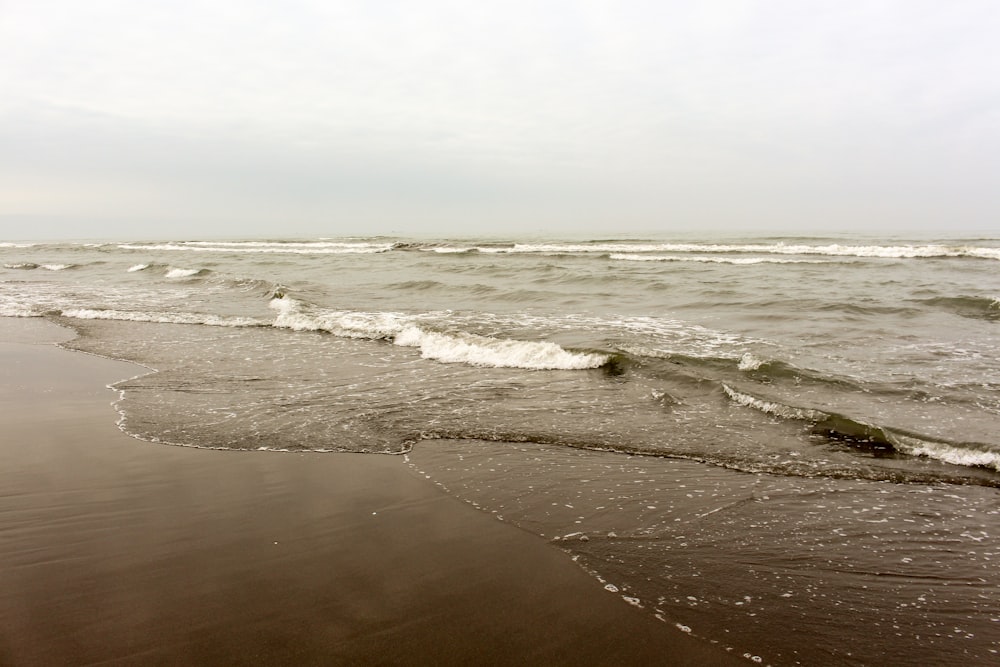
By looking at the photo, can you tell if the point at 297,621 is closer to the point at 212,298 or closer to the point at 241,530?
the point at 241,530

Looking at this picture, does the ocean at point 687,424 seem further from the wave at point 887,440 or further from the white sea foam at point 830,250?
the white sea foam at point 830,250

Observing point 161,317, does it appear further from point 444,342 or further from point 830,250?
point 830,250

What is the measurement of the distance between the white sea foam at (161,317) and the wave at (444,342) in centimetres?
85

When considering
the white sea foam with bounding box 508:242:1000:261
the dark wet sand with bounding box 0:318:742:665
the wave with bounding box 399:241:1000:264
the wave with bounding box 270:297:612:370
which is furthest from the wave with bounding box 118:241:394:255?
the dark wet sand with bounding box 0:318:742:665

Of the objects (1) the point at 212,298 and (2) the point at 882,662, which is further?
(1) the point at 212,298

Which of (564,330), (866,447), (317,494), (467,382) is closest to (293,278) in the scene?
(564,330)

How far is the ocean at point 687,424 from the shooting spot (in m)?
3.17

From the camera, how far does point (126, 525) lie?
3.82 meters

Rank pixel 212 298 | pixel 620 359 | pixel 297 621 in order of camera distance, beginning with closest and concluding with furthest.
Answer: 1. pixel 297 621
2. pixel 620 359
3. pixel 212 298

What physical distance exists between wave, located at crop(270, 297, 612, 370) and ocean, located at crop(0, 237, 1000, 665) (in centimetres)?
5

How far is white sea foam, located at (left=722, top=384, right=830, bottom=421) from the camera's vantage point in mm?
5957

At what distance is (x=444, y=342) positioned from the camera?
9984 millimetres

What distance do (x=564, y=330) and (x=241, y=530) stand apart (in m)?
7.90

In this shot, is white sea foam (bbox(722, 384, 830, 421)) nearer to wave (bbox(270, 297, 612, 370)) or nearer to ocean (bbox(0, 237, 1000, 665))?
ocean (bbox(0, 237, 1000, 665))
